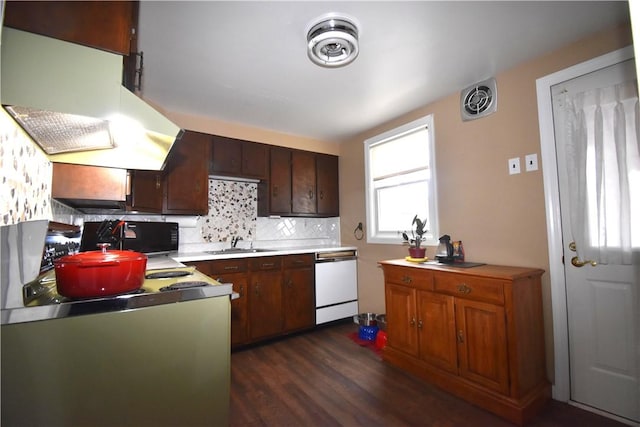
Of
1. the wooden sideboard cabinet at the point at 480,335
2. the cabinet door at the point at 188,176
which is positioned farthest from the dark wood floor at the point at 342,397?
the cabinet door at the point at 188,176

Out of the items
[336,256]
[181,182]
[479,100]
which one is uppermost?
[479,100]

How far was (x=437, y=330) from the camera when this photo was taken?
213 cm

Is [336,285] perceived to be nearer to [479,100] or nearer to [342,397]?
[342,397]

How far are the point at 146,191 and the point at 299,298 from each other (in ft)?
6.16

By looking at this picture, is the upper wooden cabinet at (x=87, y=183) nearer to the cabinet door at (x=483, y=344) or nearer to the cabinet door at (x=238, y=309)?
the cabinet door at (x=238, y=309)

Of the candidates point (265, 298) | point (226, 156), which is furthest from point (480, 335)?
point (226, 156)

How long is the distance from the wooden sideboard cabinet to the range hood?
77.9 inches

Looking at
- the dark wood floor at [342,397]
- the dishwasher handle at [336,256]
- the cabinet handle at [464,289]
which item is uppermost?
the dishwasher handle at [336,256]

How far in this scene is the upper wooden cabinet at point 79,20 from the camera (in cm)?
88

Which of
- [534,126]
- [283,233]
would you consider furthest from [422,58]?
[283,233]

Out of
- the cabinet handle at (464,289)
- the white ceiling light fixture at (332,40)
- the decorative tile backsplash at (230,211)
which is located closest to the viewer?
the white ceiling light fixture at (332,40)

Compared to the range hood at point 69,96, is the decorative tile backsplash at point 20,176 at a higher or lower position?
lower

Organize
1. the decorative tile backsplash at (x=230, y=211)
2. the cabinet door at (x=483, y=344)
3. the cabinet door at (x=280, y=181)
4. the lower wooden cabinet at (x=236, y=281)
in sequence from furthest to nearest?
the cabinet door at (x=280, y=181), the decorative tile backsplash at (x=230, y=211), the lower wooden cabinet at (x=236, y=281), the cabinet door at (x=483, y=344)

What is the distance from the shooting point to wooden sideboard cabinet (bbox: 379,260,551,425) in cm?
174
